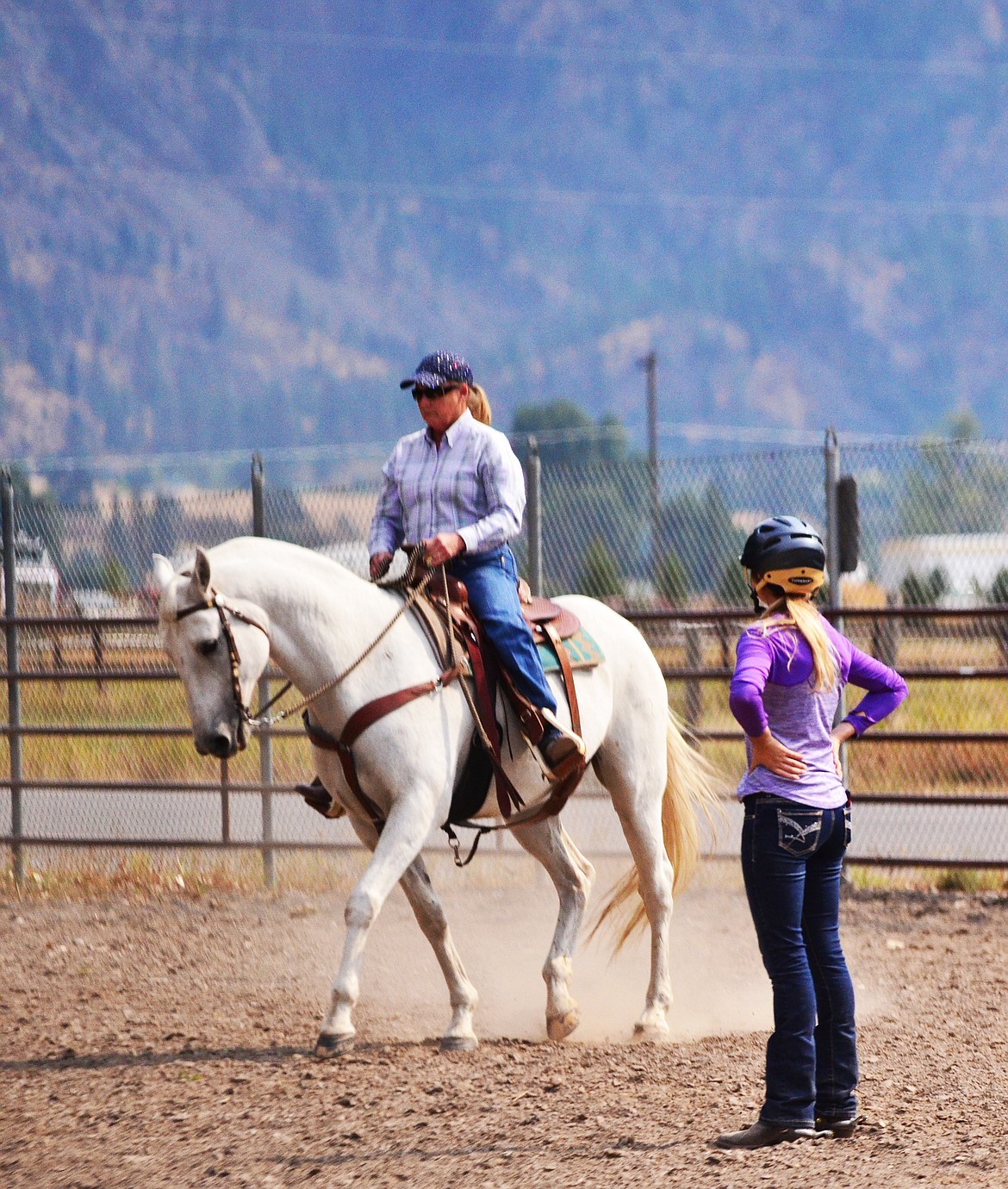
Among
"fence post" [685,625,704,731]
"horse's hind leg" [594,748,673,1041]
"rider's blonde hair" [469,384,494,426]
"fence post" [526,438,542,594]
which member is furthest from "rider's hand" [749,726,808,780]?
"fence post" [526,438,542,594]

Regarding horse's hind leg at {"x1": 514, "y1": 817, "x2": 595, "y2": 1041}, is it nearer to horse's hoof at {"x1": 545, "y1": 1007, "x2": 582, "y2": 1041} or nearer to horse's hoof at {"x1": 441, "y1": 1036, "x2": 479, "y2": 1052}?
horse's hoof at {"x1": 545, "y1": 1007, "x2": 582, "y2": 1041}

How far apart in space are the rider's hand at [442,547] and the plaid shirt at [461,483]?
11cm

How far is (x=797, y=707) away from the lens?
4.01 m

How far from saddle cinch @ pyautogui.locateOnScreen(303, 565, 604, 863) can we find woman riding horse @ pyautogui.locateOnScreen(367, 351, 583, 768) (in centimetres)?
6

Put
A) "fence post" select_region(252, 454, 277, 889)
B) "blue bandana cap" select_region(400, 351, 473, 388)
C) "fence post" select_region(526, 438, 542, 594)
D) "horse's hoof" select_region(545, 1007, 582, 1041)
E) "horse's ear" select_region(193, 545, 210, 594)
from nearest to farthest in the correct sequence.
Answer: "horse's ear" select_region(193, 545, 210, 594)
"blue bandana cap" select_region(400, 351, 473, 388)
"horse's hoof" select_region(545, 1007, 582, 1041)
"fence post" select_region(252, 454, 277, 889)
"fence post" select_region(526, 438, 542, 594)

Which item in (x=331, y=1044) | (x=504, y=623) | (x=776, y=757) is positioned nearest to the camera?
(x=776, y=757)

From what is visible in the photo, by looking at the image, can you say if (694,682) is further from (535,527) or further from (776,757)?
(776,757)

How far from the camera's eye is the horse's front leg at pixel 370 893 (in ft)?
16.0

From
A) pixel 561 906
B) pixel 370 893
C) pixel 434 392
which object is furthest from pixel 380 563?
pixel 561 906

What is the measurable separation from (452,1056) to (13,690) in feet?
17.6

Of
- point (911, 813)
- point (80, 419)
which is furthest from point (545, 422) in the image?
point (911, 813)

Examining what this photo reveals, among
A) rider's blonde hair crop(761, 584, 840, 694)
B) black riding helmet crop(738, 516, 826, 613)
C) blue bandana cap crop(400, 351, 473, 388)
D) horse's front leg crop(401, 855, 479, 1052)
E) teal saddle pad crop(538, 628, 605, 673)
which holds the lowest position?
horse's front leg crop(401, 855, 479, 1052)

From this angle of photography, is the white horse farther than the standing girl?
Yes

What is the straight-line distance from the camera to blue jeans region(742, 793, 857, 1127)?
12.9 ft
